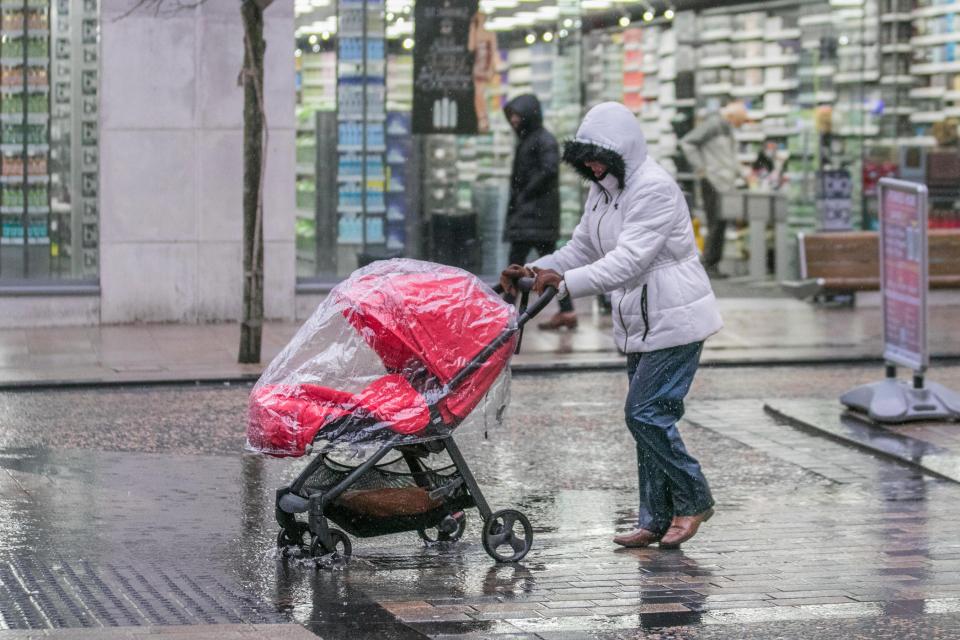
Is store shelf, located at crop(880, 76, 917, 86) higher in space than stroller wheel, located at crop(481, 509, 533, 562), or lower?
higher

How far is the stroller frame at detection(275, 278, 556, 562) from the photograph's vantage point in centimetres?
662

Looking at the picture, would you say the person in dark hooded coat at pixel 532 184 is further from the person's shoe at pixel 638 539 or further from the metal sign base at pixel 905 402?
the person's shoe at pixel 638 539

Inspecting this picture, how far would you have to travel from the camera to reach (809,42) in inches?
760

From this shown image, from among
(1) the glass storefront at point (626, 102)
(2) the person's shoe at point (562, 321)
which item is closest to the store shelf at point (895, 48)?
(1) the glass storefront at point (626, 102)

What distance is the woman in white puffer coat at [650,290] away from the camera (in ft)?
22.5

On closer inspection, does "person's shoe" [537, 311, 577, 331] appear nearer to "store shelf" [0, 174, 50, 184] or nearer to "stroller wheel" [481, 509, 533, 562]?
"store shelf" [0, 174, 50, 184]

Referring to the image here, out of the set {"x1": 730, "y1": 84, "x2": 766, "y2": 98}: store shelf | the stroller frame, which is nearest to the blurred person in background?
{"x1": 730, "y1": 84, "x2": 766, "y2": 98}: store shelf

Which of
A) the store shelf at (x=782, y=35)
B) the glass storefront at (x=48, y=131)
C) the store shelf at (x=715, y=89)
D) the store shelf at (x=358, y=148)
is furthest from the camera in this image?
the store shelf at (x=715, y=89)

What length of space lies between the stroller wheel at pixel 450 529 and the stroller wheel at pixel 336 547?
1.12 feet

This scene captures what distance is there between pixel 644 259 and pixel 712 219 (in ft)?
42.5

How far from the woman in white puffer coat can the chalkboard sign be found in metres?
10.4

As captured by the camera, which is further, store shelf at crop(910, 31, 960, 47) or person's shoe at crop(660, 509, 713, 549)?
store shelf at crop(910, 31, 960, 47)

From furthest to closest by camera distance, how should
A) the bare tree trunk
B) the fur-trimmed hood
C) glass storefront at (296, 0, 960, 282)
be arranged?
glass storefront at (296, 0, 960, 282)
the bare tree trunk
the fur-trimmed hood

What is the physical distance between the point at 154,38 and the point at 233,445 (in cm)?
741
